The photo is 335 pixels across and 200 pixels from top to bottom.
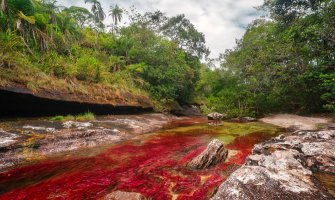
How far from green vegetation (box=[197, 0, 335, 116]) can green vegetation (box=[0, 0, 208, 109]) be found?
719 cm

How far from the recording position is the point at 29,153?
6688mm

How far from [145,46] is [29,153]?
66.2 feet

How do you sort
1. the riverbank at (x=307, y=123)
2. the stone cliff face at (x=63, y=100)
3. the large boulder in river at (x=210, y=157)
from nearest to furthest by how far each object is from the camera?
the large boulder in river at (x=210, y=157) → the stone cliff face at (x=63, y=100) → the riverbank at (x=307, y=123)

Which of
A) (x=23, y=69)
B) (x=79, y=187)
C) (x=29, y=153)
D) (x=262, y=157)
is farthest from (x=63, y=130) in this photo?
(x=262, y=157)

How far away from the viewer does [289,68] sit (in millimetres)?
16703

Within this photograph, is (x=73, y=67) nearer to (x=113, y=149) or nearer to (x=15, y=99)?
(x=15, y=99)

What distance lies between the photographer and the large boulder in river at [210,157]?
18.4 feet

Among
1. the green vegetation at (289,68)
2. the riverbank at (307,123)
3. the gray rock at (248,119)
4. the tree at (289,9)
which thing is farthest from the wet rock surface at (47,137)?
the tree at (289,9)

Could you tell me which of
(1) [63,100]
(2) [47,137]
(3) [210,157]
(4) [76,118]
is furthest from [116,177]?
(1) [63,100]

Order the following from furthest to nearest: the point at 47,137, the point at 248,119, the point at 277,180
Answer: the point at 248,119
the point at 47,137
the point at 277,180

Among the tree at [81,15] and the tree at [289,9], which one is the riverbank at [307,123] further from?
the tree at [81,15]

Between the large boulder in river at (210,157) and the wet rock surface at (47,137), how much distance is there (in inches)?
179

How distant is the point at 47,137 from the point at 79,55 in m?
9.42

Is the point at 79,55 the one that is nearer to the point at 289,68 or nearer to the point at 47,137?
the point at 47,137
